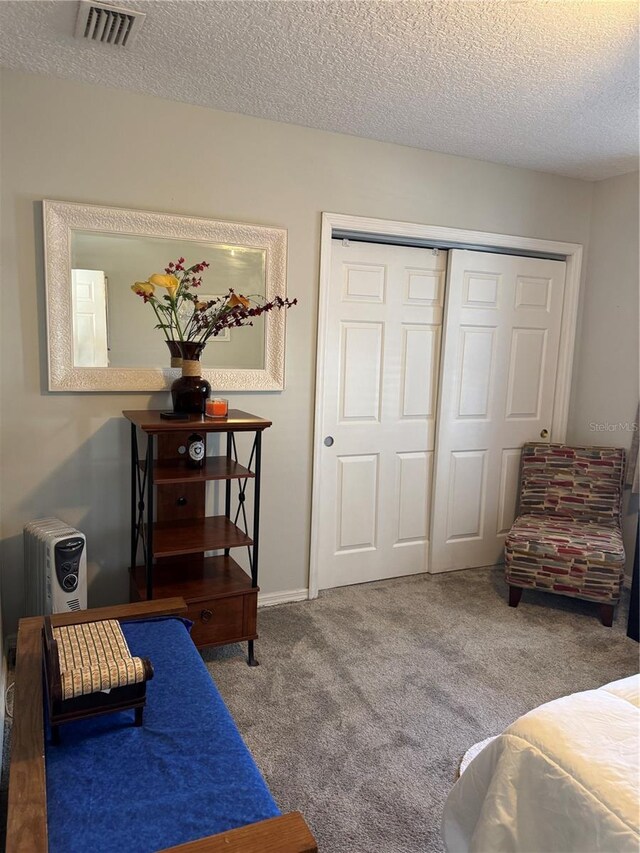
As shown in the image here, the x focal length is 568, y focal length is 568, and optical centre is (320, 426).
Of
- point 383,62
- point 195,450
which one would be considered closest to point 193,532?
point 195,450

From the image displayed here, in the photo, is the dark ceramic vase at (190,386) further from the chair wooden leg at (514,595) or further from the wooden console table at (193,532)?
the chair wooden leg at (514,595)

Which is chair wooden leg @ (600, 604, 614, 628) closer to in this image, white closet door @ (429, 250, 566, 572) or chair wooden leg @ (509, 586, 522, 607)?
chair wooden leg @ (509, 586, 522, 607)

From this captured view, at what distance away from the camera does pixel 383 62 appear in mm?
2146

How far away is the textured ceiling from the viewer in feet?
6.02

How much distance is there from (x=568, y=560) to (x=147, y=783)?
2494 mm

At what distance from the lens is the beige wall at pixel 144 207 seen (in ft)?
7.88

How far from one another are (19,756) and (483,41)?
2507 mm

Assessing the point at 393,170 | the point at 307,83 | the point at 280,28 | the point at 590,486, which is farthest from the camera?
the point at 590,486

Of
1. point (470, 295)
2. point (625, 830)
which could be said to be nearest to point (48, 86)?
point (470, 295)

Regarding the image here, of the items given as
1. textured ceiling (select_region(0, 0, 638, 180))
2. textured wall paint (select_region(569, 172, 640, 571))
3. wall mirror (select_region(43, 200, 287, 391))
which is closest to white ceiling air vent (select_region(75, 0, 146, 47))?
textured ceiling (select_region(0, 0, 638, 180))

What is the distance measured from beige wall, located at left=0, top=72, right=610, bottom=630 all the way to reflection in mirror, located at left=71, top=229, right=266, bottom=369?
0.15 m

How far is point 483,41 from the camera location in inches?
77.7

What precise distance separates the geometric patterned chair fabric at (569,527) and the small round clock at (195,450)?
70.8 inches

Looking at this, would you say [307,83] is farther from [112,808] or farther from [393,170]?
[112,808]
